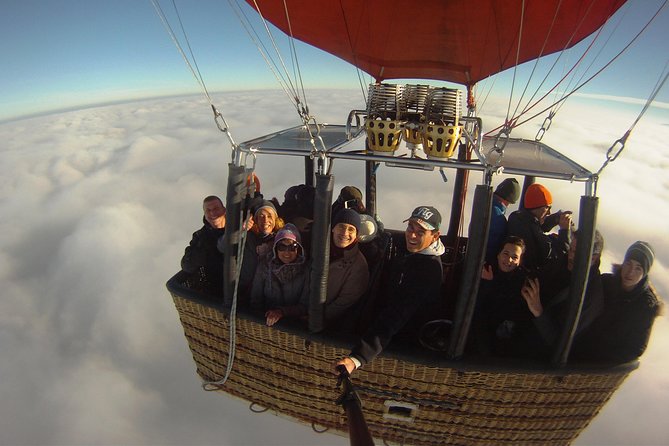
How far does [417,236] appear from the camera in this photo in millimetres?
1717

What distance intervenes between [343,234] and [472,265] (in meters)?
0.67

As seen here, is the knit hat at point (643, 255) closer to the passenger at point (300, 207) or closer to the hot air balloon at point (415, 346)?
the hot air balloon at point (415, 346)

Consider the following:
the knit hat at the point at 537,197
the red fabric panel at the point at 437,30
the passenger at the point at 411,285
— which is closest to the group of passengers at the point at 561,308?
the passenger at the point at 411,285

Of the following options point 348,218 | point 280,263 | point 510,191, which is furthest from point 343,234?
point 510,191

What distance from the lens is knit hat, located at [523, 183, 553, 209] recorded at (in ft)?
8.13

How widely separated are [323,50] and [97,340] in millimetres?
52973

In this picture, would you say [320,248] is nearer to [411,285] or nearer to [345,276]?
[345,276]

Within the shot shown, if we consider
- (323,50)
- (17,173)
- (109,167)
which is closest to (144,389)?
(323,50)

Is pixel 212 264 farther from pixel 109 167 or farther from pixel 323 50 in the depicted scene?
pixel 109 167

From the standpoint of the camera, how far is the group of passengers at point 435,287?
1.65 meters

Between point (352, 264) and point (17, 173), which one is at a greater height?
point (352, 264)

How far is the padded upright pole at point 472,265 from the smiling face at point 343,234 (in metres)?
0.62

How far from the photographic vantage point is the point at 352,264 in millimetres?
1904

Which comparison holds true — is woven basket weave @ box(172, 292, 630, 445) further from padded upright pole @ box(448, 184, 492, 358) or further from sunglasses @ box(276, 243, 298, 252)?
sunglasses @ box(276, 243, 298, 252)
